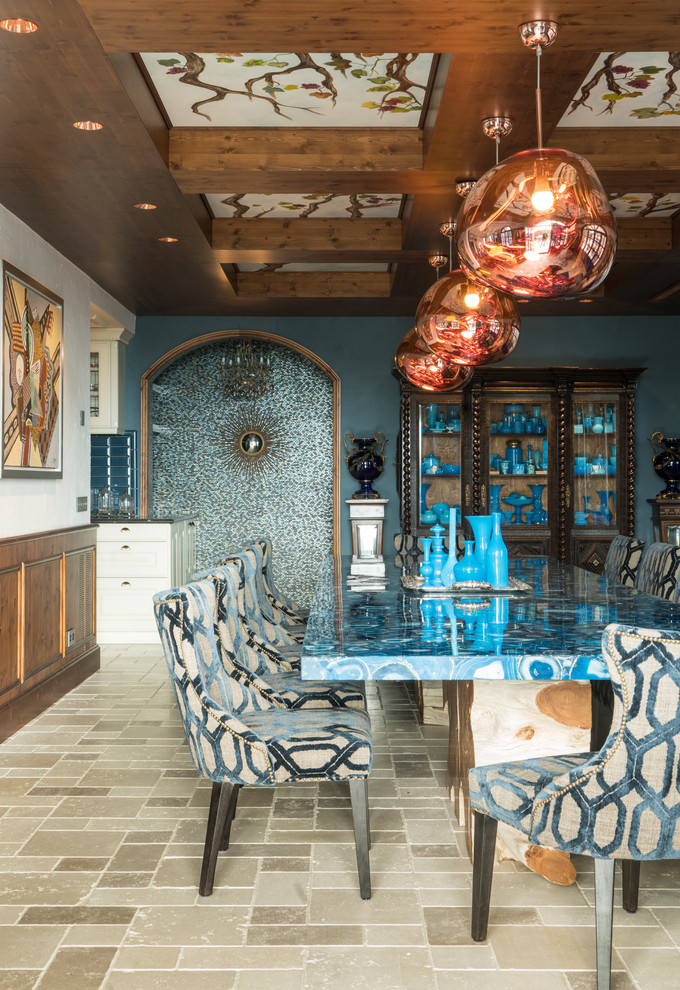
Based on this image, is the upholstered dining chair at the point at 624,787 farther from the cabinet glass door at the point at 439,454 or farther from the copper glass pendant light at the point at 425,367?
the cabinet glass door at the point at 439,454


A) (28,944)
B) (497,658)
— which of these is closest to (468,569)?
(497,658)

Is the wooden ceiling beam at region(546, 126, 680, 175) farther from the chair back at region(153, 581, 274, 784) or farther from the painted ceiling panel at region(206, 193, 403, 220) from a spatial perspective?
the chair back at region(153, 581, 274, 784)

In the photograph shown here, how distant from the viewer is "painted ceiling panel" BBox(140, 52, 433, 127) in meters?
3.29

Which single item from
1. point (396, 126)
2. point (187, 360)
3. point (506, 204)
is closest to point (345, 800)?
point (506, 204)

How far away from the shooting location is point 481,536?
3764 millimetres

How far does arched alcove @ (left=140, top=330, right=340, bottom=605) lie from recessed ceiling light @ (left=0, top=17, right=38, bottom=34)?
518 centimetres

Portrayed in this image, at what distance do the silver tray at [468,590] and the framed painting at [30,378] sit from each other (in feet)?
7.07

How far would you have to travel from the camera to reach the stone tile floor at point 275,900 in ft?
6.79

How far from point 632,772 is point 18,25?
272 centimetres

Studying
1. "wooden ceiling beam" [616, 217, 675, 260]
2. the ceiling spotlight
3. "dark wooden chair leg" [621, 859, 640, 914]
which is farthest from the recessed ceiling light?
"wooden ceiling beam" [616, 217, 675, 260]

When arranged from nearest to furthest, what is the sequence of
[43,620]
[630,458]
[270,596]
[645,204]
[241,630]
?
[241,630]
[270,596]
[43,620]
[645,204]
[630,458]

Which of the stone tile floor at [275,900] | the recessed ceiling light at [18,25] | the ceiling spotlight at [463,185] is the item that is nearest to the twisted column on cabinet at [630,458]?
the ceiling spotlight at [463,185]

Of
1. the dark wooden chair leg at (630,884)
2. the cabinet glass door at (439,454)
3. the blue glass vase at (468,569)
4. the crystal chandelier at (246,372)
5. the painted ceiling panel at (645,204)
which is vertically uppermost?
the painted ceiling panel at (645,204)

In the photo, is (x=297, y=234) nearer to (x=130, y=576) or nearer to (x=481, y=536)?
(x=481, y=536)
